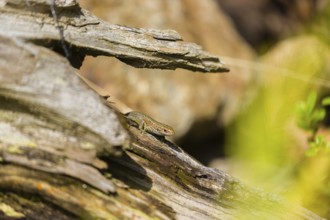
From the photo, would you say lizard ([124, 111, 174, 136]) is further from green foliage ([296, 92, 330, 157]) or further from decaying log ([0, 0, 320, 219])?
green foliage ([296, 92, 330, 157])

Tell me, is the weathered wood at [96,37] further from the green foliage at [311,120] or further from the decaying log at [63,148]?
the green foliage at [311,120]

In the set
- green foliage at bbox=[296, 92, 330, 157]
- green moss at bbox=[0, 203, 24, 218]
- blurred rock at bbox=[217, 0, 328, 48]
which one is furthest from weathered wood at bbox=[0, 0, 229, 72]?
blurred rock at bbox=[217, 0, 328, 48]

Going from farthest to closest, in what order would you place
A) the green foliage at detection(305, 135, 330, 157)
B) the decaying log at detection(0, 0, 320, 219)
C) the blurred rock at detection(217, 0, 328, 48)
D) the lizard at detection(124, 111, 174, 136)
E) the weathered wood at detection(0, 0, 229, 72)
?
the blurred rock at detection(217, 0, 328, 48)
the green foliage at detection(305, 135, 330, 157)
the lizard at detection(124, 111, 174, 136)
the weathered wood at detection(0, 0, 229, 72)
the decaying log at detection(0, 0, 320, 219)

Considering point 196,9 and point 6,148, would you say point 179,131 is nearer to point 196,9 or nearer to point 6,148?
point 196,9

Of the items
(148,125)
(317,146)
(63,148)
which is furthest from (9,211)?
(317,146)

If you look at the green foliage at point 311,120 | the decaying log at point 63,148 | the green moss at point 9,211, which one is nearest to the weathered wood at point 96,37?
the decaying log at point 63,148

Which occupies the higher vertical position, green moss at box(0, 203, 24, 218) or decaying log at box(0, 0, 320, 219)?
decaying log at box(0, 0, 320, 219)

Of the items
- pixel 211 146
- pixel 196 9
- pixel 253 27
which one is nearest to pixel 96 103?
pixel 211 146

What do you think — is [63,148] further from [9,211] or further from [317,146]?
[317,146]

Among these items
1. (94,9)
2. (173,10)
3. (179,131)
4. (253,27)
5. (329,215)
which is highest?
(253,27)
